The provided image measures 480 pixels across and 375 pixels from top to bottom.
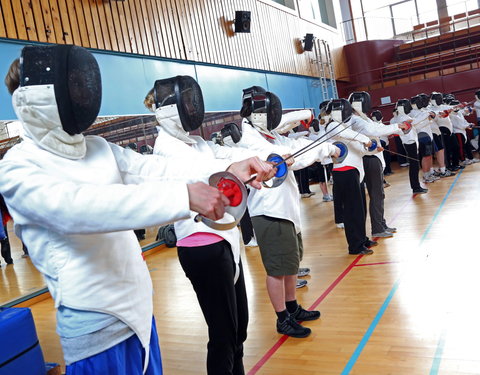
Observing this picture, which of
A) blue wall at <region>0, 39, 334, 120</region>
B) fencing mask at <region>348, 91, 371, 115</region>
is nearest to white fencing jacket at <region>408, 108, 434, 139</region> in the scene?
fencing mask at <region>348, 91, 371, 115</region>

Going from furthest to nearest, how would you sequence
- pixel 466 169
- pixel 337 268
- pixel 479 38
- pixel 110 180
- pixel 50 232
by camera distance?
pixel 479 38 < pixel 466 169 < pixel 337 268 < pixel 110 180 < pixel 50 232

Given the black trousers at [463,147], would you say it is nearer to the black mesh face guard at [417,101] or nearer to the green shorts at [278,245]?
the black mesh face guard at [417,101]

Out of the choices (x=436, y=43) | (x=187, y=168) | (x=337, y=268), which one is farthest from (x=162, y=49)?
(x=436, y=43)

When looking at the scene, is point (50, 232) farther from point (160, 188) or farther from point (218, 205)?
point (218, 205)

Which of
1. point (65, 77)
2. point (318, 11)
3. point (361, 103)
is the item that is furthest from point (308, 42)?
point (65, 77)

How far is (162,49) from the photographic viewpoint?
6.80 m

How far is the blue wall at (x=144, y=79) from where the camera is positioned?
482cm

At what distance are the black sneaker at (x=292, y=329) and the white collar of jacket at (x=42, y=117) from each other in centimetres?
201

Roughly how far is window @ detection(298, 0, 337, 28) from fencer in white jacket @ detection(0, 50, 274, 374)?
1148cm

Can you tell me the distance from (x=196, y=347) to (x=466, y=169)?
24.2ft

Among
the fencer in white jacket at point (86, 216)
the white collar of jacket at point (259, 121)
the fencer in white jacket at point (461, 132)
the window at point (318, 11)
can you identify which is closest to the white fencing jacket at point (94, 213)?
the fencer in white jacket at point (86, 216)

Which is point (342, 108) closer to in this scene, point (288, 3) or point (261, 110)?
point (261, 110)

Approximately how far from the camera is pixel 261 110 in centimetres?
290

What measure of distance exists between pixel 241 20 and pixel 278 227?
6800 millimetres
